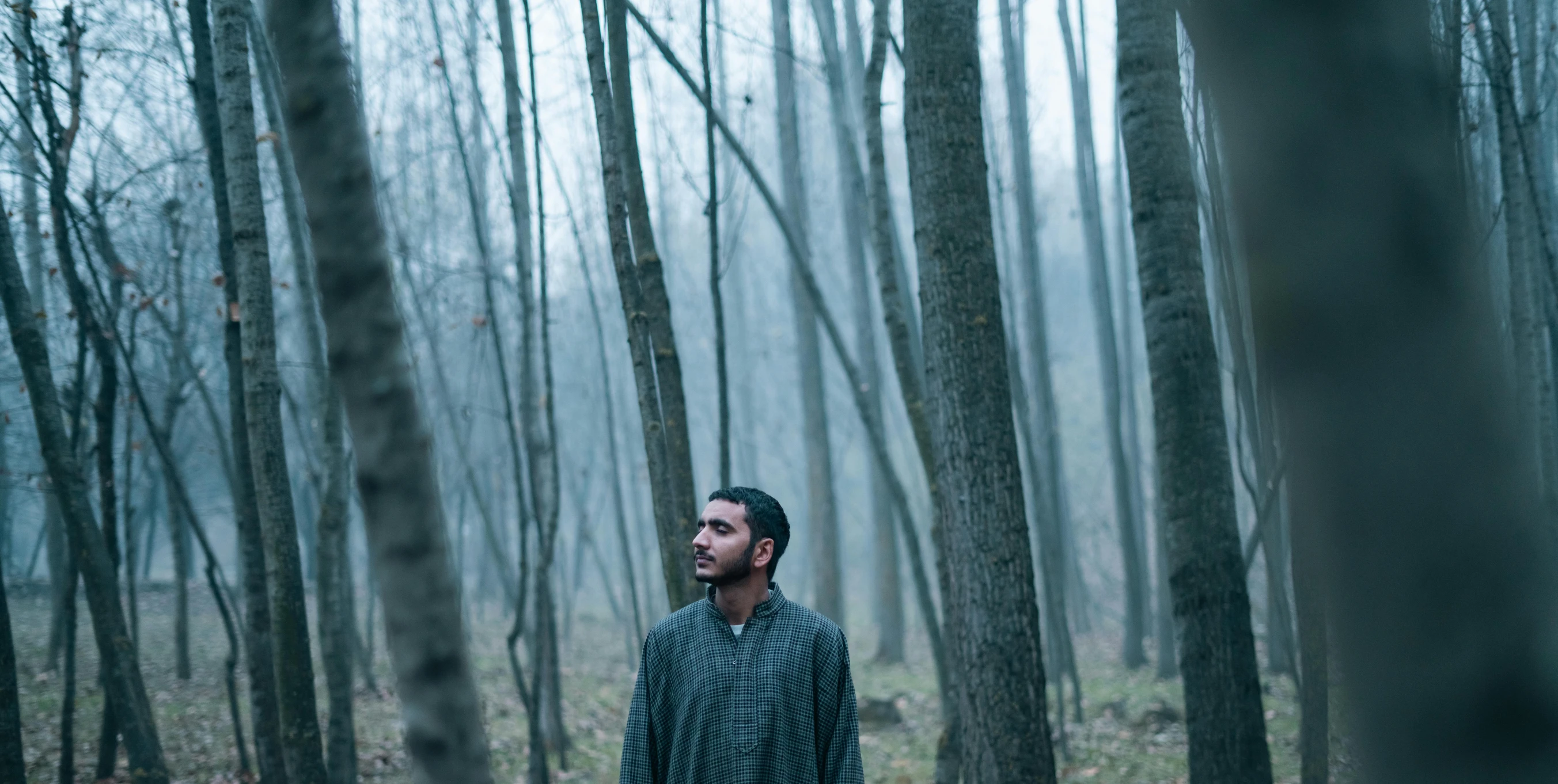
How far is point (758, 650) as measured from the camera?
3.04 meters

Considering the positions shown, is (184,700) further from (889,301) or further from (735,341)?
(735,341)

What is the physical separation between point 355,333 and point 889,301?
5506 millimetres

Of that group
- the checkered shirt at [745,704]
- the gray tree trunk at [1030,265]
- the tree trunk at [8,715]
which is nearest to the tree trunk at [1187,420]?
the checkered shirt at [745,704]

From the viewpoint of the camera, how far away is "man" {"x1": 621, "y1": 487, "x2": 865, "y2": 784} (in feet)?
9.70

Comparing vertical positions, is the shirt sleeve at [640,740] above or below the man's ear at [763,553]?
below

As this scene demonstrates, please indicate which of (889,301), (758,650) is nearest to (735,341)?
(889,301)

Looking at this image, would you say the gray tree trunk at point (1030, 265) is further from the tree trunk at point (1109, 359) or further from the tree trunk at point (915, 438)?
the tree trunk at point (915, 438)

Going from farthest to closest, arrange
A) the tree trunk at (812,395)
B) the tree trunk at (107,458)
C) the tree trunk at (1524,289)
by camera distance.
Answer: the tree trunk at (812,395) < the tree trunk at (1524,289) < the tree trunk at (107,458)

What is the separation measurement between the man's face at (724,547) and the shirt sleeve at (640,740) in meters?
0.26

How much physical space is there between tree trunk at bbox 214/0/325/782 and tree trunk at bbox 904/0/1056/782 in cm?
297

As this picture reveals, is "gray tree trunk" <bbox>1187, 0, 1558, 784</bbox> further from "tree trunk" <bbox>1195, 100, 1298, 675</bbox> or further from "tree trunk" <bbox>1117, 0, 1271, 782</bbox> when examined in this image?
"tree trunk" <bbox>1195, 100, 1298, 675</bbox>

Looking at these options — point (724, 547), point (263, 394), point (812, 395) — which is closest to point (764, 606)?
point (724, 547)

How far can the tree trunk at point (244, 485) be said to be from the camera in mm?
5391

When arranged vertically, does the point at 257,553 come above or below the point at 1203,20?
below
